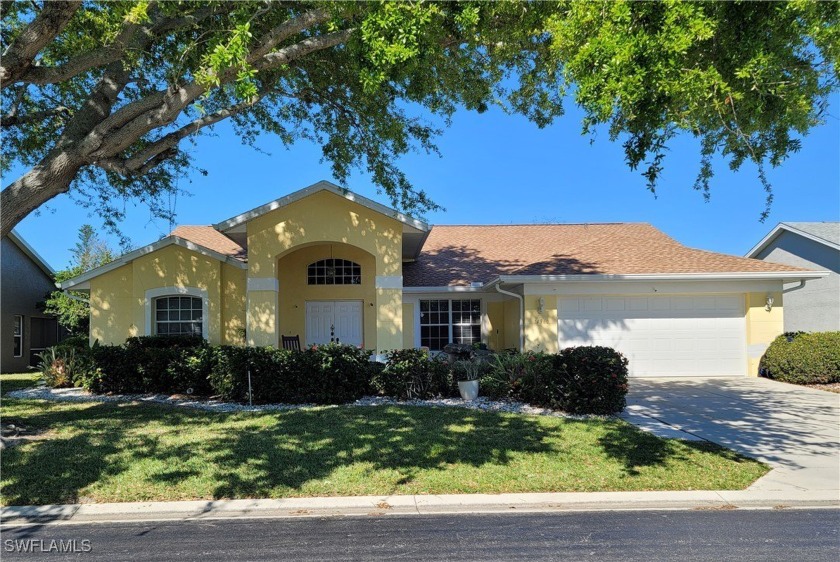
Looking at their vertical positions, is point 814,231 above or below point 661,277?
above

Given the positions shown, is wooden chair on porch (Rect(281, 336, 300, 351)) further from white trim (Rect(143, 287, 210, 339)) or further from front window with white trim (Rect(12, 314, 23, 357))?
front window with white trim (Rect(12, 314, 23, 357))

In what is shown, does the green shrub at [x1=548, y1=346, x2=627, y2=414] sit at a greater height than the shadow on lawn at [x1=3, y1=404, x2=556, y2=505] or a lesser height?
greater

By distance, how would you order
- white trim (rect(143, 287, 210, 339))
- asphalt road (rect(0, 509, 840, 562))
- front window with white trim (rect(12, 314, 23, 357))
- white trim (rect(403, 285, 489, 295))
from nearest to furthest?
asphalt road (rect(0, 509, 840, 562)) < white trim (rect(143, 287, 210, 339)) < white trim (rect(403, 285, 489, 295)) < front window with white trim (rect(12, 314, 23, 357))

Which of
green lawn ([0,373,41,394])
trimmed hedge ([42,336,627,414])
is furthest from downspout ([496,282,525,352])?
green lawn ([0,373,41,394])

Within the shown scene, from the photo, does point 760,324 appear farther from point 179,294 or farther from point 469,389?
point 179,294

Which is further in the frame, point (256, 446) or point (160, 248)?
point (160, 248)

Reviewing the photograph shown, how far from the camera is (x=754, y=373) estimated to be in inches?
576

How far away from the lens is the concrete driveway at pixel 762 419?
21.9 feet

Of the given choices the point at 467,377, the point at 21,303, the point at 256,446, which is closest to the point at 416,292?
the point at 467,377

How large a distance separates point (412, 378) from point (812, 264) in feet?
59.0

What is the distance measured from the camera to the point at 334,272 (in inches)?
673

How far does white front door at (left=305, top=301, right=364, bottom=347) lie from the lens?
55.3ft

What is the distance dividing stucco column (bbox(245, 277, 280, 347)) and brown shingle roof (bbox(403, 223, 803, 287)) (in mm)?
4747

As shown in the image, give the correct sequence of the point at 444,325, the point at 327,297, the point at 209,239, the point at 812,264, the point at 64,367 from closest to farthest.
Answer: the point at 64,367 < the point at 327,297 < the point at 444,325 < the point at 209,239 < the point at 812,264
